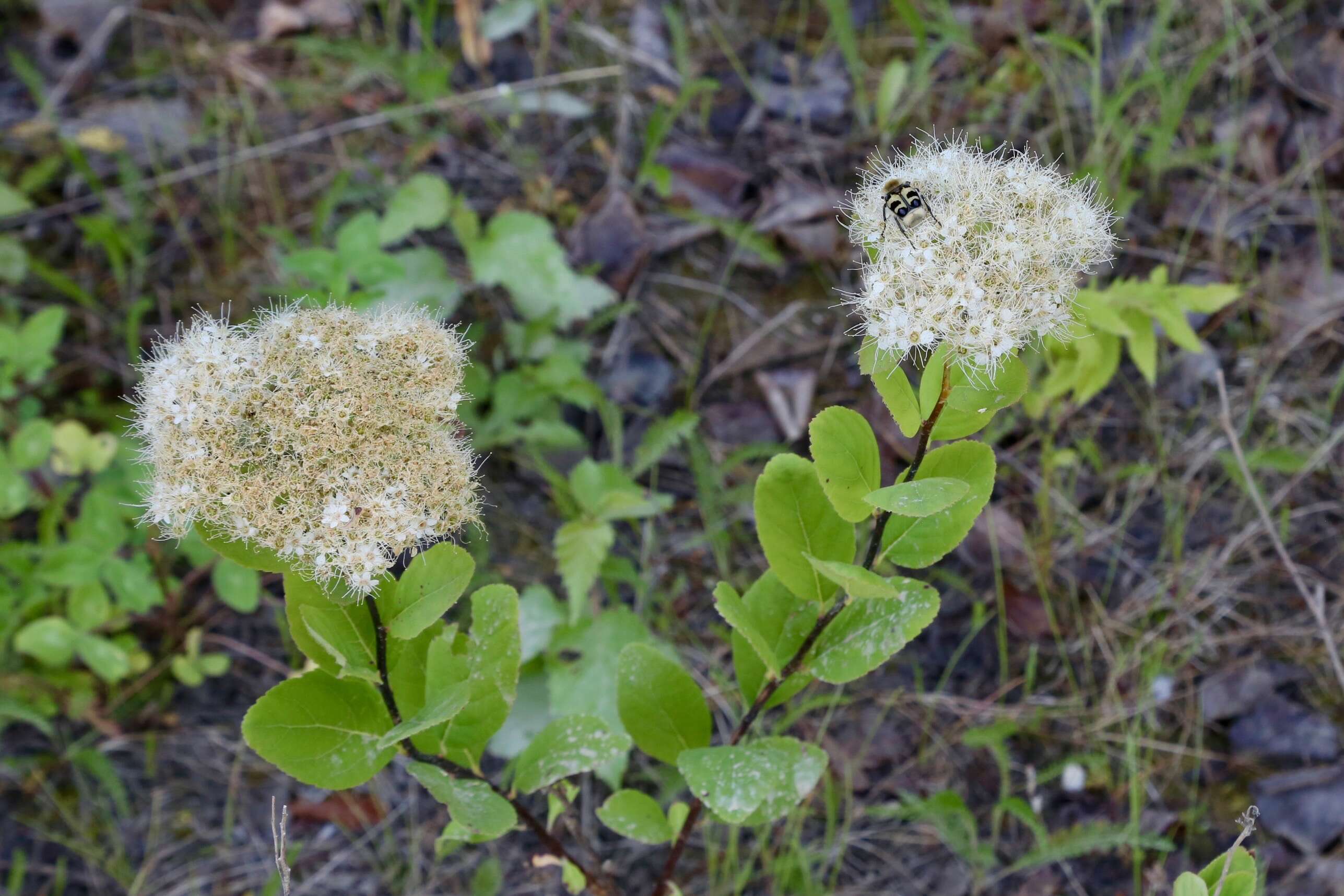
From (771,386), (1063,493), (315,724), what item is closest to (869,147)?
(771,386)

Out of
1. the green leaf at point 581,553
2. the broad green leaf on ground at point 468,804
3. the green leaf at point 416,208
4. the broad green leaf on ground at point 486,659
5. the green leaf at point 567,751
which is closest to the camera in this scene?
the broad green leaf on ground at point 468,804

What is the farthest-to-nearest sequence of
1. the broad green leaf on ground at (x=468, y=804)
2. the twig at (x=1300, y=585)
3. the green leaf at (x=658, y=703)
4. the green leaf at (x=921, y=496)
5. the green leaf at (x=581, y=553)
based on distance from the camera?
1. the green leaf at (x=581, y=553)
2. the twig at (x=1300, y=585)
3. the green leaf at (x=658, y=703)
4. the broad green leaf on ground at (x=468, y=804)
5. the green leaf at (x=921, y=496)

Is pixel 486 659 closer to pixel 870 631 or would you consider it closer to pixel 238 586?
pixel 870 631

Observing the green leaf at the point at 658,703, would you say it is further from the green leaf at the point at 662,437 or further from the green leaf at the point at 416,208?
the green leaf at the point at 416,208

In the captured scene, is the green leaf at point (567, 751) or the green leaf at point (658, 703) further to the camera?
the green leaf at point (658, 703)

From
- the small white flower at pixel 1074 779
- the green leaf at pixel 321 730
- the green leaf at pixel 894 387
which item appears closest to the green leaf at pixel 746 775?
the green leaf at pixel 321 730

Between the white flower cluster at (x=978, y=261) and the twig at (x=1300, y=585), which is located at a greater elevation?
the white flower cluster at (x=978, y=261)

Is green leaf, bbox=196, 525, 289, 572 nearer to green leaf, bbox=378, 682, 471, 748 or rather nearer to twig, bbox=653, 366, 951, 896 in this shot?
green leaf, bbox=378, 682, 471, 748

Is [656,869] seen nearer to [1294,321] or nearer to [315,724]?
[315,724]
